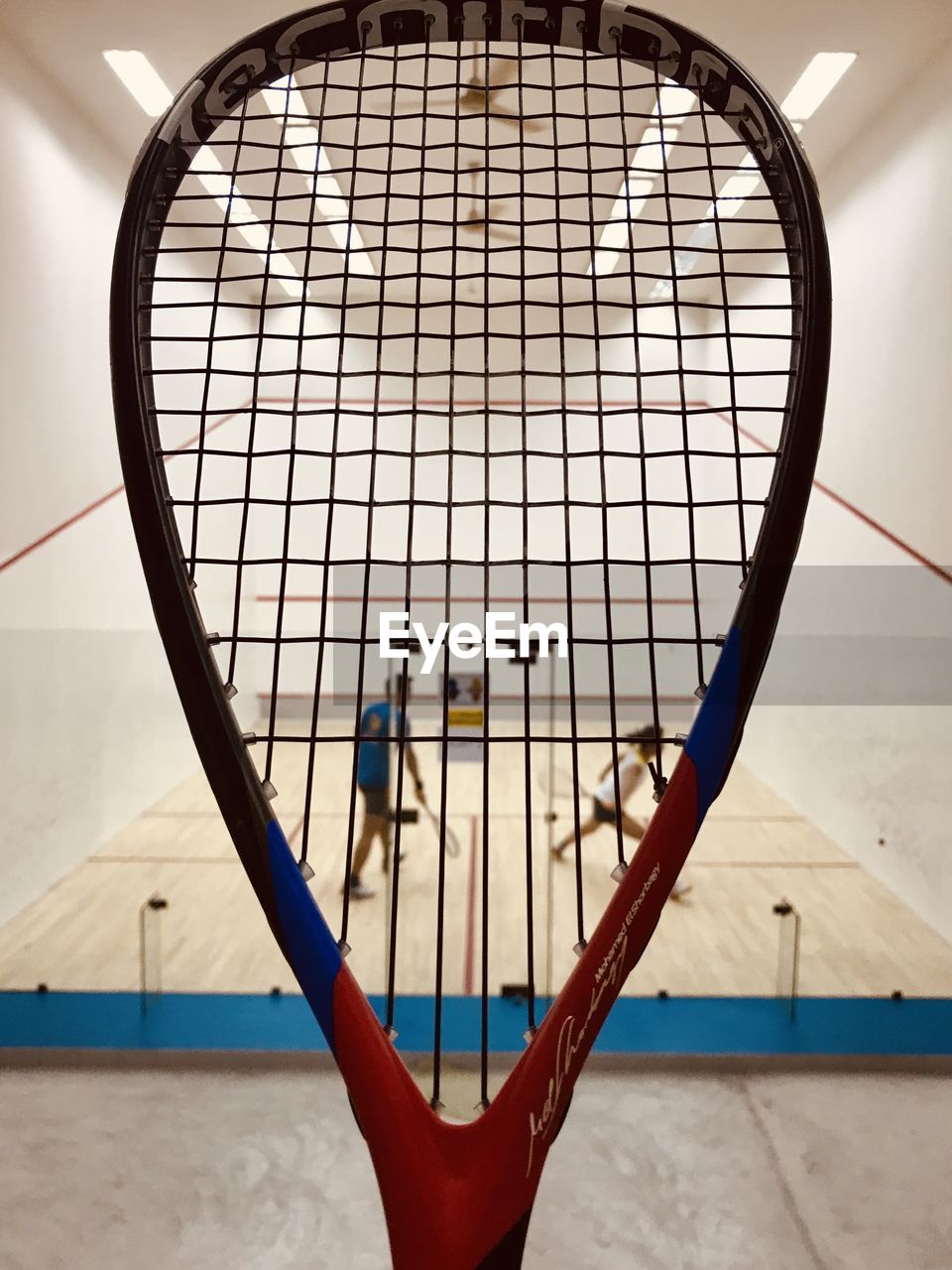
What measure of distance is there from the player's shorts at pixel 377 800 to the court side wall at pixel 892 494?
72.9 inches

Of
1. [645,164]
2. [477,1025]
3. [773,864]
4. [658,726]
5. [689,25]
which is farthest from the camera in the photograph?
[645,164]

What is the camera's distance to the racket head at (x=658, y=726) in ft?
1.83

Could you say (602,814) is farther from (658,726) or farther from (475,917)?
(658,726)

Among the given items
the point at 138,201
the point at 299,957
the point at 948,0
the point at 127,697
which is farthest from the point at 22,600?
the point at 948,0

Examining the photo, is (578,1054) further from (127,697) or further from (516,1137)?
(127,697)

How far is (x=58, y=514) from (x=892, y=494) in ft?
10.0

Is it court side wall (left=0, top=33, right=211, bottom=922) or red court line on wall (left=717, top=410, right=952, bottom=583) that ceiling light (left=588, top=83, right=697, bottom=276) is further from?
court side wall (left=0, top=33, right=211, bottom=922)

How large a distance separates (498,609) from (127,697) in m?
2.33

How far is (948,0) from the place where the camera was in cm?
254

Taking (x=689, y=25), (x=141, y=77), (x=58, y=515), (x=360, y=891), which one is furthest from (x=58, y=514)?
(x=689, y=25)

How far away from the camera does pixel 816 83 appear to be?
2998 millimetres

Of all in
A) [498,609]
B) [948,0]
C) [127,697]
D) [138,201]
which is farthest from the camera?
[498,609]

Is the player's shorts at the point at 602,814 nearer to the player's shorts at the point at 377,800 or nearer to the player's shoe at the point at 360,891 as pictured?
the player's shorts at the point at 377,800

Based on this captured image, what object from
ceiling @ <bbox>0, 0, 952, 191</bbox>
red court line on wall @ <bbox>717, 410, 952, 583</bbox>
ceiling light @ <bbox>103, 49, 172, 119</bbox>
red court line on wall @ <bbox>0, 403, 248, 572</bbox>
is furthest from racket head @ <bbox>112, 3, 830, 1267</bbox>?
ceiling light @ <bbox>103, 49, 172, 119</bbox>
